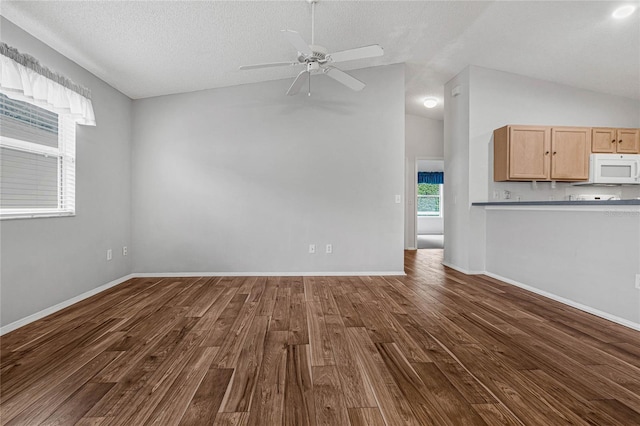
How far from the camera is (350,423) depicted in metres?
1.36

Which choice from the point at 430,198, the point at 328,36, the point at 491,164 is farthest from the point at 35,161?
the point at 430,198

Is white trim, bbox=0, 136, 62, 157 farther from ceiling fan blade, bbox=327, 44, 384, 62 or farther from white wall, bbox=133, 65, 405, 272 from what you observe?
ceiling fan blade, bbox=327, 44, 384, 62

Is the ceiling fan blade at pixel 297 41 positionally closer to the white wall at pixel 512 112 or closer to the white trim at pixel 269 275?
the white trim at pixel 269 275

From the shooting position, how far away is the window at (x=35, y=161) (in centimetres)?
247

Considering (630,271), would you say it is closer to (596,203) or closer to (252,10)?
(596,203)

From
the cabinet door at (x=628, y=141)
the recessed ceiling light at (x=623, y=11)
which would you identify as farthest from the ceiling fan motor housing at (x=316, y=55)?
the cabinet door at (x=628, y=141)

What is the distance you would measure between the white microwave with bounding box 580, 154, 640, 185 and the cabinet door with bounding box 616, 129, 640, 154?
81 mm

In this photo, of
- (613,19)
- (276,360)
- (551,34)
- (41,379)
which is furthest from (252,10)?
(613,19)

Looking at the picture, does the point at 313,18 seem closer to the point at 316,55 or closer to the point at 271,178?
the point at 316,55

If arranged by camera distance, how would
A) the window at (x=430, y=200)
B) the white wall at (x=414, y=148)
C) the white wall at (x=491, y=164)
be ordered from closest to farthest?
the white wall at (x=491, y=164) < the white wall at (x=414, y=148) < the window at (x=430, y=200)

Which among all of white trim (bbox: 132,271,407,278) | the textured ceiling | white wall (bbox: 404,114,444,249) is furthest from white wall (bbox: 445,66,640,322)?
white wall (bbox: 404,114,444,249)

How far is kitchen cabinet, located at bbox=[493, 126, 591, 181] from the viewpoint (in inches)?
163

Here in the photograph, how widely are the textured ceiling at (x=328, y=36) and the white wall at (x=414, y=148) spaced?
2528 mm

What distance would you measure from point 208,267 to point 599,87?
6254mm
